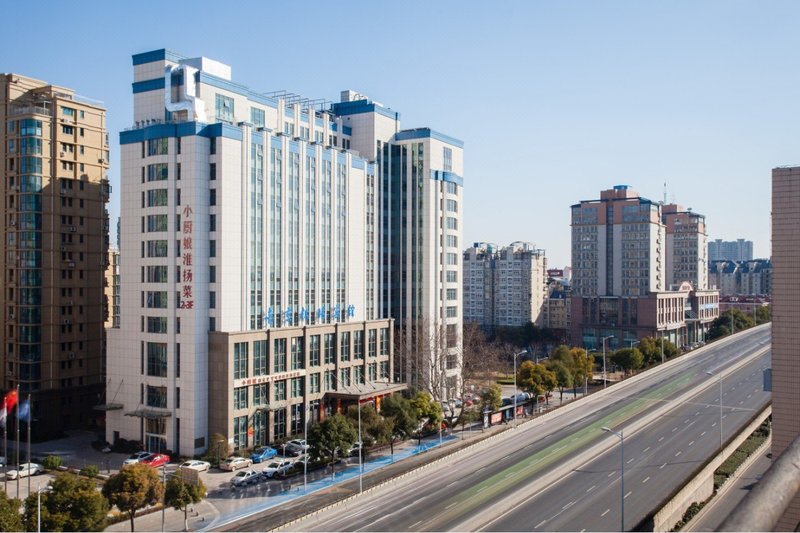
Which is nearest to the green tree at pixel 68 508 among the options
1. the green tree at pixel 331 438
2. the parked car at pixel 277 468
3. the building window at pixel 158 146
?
the parked car at pixel 277 468

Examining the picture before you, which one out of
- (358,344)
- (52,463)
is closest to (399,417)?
(358,344)

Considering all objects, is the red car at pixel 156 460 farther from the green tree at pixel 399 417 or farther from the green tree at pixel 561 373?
the green tree at pixel 561 373

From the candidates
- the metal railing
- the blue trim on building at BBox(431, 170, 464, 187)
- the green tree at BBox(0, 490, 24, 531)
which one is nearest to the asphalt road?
the green tree at BBox(0, 490, 24, 531)

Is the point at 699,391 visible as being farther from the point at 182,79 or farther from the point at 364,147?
the point at 182,79

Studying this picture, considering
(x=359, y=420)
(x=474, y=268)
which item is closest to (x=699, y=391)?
(x=359, y=420)

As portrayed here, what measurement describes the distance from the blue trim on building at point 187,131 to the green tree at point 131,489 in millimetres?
27420

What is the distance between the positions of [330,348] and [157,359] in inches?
625

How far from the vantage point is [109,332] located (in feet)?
192

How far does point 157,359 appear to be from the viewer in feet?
182

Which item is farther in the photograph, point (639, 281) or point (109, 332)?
point (639, 281)

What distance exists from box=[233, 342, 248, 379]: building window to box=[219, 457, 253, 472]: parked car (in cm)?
632

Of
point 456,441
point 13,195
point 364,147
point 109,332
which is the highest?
point 364,147

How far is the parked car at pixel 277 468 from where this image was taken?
4881 centimetres

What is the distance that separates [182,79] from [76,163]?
56.5ft
